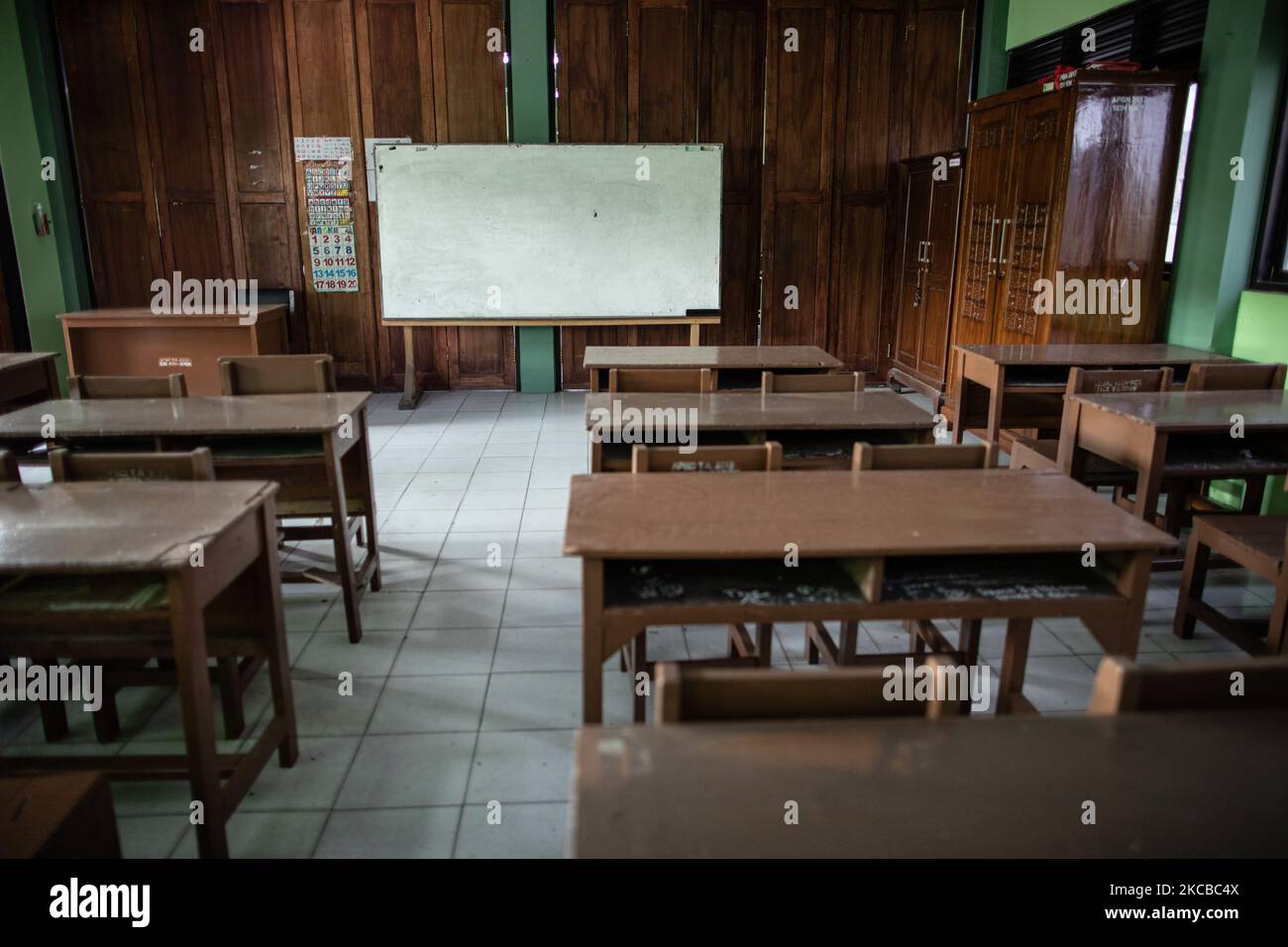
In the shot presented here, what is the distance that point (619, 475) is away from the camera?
2.31m

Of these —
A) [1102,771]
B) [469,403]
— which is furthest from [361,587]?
[469,403]

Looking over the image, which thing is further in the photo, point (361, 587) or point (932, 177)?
point (932, 177)

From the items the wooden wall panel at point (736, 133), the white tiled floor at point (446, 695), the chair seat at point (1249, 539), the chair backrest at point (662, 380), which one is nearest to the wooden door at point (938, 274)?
the wooden wall panel at point (736, 133)

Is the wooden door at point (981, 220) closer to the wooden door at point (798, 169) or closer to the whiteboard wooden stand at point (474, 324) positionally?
the wooden door at point (798, 169)

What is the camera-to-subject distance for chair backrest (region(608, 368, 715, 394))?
3.64 m

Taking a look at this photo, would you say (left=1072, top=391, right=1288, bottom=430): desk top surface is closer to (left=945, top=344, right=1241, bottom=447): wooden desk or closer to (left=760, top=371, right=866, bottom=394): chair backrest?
(left=945, top=344, right=1241, bottom=447): wooden desk

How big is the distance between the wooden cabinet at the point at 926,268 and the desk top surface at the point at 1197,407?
2.89 m

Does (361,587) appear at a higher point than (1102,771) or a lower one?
lower

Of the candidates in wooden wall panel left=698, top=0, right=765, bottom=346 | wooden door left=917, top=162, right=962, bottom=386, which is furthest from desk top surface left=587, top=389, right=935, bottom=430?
wooden wall panel left=698, top=0, right=765, bottom=346

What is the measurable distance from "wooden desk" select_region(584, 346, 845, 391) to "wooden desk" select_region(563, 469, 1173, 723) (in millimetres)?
2101

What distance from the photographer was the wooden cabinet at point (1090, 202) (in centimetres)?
452
